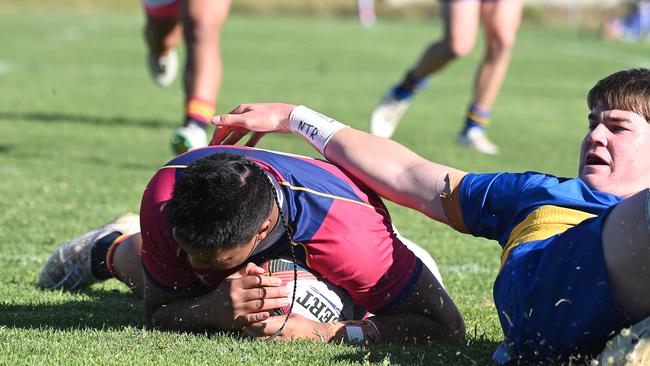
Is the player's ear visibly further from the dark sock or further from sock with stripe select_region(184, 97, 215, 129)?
sock with stripe select_region(184, 97, 215, 129)

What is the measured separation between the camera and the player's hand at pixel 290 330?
362 cm

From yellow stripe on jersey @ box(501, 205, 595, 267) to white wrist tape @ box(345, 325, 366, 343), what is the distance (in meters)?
0.54

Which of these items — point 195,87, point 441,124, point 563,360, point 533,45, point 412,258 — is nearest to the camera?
point 563,360

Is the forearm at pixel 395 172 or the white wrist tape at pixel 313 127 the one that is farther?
the white wrist tape at pixel 313 127

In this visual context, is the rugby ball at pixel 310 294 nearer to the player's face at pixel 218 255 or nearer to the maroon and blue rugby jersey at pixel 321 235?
the maroon and blue rugby jersey at pixel 321 235

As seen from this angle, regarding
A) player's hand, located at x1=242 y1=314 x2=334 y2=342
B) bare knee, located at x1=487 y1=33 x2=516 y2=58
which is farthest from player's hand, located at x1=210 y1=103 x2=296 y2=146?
bare knee, located at x1=487 y1=33 x2=516 y2=58

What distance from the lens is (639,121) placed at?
3514 mm

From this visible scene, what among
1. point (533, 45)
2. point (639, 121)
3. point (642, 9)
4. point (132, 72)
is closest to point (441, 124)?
point (132, 72)

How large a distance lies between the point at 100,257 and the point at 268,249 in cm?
112

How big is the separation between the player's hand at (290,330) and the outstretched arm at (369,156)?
1.58 feet

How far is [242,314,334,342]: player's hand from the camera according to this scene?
11.9ft

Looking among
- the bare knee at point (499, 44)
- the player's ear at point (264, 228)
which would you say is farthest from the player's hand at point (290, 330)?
the bare knee at point (499, 44)

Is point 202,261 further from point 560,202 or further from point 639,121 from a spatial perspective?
point 639,121

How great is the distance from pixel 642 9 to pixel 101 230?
1062 inches
